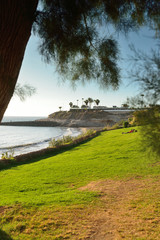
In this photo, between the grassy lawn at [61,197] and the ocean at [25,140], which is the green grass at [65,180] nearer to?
the grassy lawn at [61,197]

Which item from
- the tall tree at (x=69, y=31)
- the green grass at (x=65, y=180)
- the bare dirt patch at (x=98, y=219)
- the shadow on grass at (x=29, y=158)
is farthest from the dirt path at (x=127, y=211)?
the shadow on grass at (x=29, y=158)

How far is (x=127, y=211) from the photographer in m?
3.82

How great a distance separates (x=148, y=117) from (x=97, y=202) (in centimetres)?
269

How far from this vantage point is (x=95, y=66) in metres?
4.12

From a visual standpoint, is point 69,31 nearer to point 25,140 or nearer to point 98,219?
point 98,219

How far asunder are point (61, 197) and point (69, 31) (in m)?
3.92

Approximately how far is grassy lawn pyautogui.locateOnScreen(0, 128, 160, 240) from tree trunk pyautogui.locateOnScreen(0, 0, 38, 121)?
2.12m

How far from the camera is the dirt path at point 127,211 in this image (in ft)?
10.0

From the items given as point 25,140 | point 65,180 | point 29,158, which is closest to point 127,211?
point 65,180

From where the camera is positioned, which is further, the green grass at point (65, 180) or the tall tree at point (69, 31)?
the green grass at point (65, 180)

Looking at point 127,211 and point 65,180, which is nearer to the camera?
point 127,211

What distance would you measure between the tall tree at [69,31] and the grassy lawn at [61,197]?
6.21ft

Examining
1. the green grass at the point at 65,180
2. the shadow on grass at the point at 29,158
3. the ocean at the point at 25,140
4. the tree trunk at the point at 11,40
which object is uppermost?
the tree trunk at the point at 11,40

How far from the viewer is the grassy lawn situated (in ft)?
10.8
